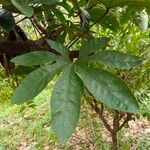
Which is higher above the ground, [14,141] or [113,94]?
[113,94]

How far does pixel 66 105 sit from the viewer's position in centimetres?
61

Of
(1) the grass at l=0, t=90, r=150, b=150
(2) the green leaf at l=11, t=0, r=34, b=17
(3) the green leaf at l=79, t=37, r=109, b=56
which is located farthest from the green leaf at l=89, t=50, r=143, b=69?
Answer: (1) the grass at l=0, t=90, r=150, b=150

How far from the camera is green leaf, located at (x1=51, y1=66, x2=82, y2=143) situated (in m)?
0.57

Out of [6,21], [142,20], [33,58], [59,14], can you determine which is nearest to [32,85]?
[33,58]

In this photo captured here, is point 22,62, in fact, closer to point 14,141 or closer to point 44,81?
point 44,81

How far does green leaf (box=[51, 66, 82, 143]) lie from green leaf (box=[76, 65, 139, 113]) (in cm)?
2

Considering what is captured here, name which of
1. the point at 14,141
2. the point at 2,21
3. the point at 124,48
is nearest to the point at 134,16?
the point at 2,21

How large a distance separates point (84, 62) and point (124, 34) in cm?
85

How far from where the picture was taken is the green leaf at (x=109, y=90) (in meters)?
0.61

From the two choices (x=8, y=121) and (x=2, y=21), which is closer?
(x=2, y=21)

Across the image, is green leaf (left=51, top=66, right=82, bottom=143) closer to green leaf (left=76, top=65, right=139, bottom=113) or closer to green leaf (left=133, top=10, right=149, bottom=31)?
green leaf (left=76, top=65, right=139, bottom=113)

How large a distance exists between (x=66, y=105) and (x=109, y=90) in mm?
80

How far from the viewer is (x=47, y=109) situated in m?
4.12

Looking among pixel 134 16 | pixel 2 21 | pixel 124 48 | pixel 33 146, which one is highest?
pixel 2 21
